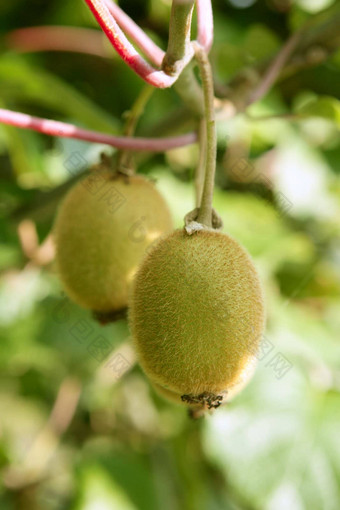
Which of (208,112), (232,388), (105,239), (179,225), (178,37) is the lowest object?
(179,225)

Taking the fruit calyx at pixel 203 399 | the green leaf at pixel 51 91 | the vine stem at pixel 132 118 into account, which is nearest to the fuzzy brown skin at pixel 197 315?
the fruit calyx at pixel 203 399

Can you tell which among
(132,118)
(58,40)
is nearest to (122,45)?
(132,118)

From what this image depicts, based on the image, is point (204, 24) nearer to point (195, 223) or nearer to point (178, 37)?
point (178, 37)

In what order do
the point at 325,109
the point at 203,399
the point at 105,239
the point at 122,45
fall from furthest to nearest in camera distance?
the point at 325,109 < the point at 105,239 < the point at 203,399 < the point at 122,45

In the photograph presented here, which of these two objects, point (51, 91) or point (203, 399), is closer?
point (203, 399)

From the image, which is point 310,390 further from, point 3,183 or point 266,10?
point 266,10

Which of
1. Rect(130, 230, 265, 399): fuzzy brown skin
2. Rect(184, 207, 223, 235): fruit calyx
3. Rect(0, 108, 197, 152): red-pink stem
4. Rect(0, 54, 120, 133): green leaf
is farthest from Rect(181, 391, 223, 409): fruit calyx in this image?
Rect(0, 54, 120, 133): green leaf

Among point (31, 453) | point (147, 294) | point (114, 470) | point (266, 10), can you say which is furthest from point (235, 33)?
point (31, 453)

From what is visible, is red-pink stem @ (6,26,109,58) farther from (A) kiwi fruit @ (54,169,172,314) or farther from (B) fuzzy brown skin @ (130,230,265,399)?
(B) fuzzy brown skin @ (130,230,265,399)
